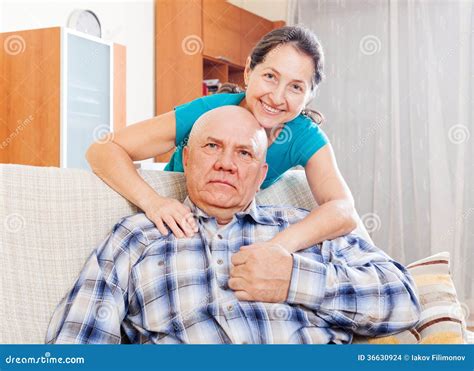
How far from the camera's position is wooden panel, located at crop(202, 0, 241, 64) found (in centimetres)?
451

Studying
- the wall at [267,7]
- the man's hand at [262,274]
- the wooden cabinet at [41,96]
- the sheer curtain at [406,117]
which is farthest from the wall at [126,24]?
the man's hand at [262,274]

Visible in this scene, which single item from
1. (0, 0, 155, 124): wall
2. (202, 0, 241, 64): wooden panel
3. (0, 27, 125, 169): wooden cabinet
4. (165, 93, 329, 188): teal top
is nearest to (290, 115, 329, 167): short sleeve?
(165, 93, 329, 188): teal top

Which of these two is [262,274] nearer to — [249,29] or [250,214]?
[250,214]

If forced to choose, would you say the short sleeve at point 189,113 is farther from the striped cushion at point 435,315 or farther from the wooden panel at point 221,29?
the wooden panel at point 221,29

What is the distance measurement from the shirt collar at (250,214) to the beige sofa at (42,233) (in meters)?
0.13

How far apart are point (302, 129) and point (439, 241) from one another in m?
2.64

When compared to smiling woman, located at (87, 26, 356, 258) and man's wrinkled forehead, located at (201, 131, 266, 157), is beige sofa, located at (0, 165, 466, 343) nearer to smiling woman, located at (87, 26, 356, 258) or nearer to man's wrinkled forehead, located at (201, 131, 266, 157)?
smiling woman, located at (87, 26, 356, 258)

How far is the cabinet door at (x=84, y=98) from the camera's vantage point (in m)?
3.42

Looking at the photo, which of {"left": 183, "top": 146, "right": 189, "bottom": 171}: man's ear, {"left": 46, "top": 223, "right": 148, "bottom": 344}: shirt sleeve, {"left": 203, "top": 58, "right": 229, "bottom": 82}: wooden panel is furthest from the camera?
{"left": 203, "top": 58, "right": 229, "bottom": 82}: wooden panel

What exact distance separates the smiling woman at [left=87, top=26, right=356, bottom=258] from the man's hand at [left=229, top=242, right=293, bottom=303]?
86mm

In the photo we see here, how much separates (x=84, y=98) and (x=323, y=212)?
240 centimetres

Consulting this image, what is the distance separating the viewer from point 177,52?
456 cm

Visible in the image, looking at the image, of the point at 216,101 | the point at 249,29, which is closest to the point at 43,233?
the point at 216,101

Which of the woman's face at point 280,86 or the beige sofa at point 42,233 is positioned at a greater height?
the woman's face at point 280,86
